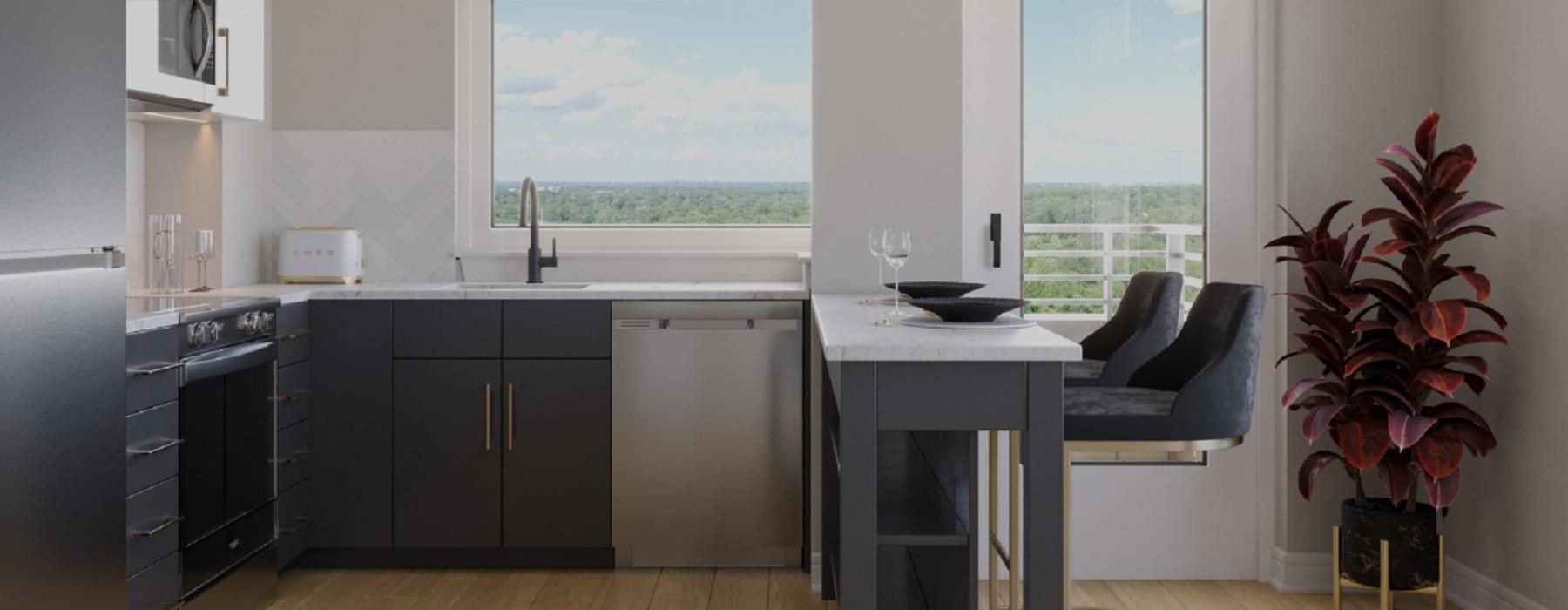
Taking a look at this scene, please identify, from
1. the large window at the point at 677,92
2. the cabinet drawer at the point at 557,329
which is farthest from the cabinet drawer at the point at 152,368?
the large window at the point at 677,92

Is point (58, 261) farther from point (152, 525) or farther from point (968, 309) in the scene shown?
point (968, 309)

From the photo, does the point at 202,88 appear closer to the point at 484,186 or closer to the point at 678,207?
the point at 484,186

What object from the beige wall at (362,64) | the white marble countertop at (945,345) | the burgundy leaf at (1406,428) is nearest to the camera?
the white marble countertop at (945,345)

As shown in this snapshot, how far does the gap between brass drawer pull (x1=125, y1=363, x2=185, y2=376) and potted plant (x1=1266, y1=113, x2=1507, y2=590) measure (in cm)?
273

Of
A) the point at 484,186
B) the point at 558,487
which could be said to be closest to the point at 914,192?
the point at 558,487

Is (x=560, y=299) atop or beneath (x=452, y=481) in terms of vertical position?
atop

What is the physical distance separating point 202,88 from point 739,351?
5.60ft

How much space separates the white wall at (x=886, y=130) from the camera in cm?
395

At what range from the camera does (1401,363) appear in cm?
348

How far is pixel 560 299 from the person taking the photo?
13.6 ft

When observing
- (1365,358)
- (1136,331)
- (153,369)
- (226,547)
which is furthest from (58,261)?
(1365,358)

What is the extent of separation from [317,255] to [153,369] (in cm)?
145

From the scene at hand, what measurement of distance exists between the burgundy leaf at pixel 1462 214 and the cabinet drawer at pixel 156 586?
3156mm

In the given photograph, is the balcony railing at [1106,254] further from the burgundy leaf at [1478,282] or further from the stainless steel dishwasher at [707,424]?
the burgundy leaf at [1478,282]
